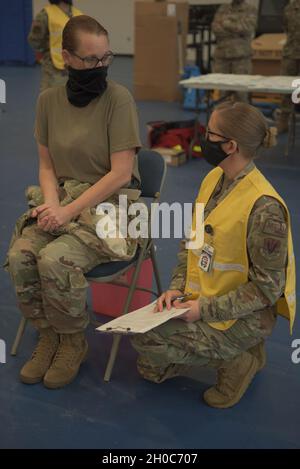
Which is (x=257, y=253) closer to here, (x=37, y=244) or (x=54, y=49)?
(x=37, y=244)

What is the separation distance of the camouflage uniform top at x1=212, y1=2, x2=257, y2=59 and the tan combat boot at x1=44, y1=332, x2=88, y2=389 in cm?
531

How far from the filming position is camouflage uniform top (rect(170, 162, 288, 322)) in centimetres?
189

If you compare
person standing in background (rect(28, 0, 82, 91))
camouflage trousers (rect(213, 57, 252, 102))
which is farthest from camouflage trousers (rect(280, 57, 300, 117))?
person standing in background (rect(28, 0, 82, 91))

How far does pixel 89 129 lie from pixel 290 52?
4634mm

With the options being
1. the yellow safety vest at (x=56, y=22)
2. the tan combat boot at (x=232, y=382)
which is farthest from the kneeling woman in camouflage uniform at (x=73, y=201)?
the yellow safety vest at (x=56, y=22)

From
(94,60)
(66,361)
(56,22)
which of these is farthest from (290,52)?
(66,361)

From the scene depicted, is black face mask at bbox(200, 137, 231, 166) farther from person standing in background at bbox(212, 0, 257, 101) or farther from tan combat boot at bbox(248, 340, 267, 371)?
person standing in background at bbox(212, 0, 257, 101)

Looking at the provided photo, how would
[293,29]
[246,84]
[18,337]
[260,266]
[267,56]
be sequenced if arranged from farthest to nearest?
[267,56] → [293,29] → [246,84] → [18,337] → [260,266]

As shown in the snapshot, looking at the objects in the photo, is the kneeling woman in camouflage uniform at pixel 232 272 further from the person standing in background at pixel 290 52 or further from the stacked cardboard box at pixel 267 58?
the stacked cardboard box at pixel 267 58

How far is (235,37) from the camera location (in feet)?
22.0

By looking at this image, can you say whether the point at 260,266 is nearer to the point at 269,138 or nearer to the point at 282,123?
the point at 269,138

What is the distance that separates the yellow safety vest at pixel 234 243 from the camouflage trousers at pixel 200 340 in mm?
39

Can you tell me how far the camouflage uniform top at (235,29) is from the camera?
21.8ft

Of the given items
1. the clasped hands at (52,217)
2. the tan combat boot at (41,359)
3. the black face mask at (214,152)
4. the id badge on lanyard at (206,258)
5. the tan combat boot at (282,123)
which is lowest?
the tan combat boot at (41,359)
